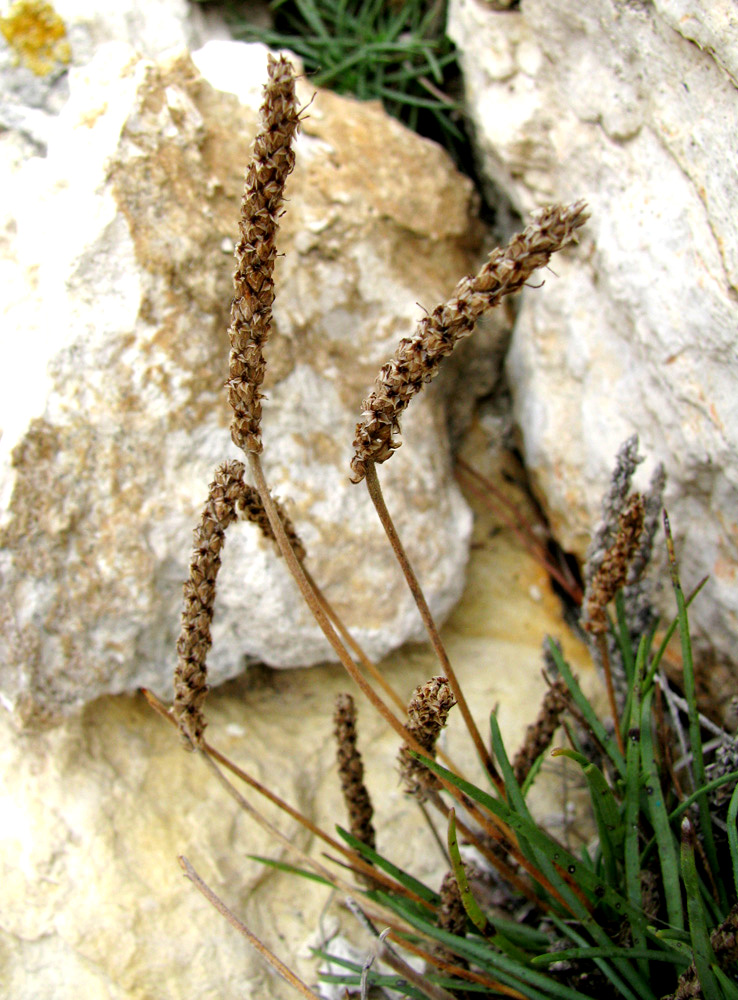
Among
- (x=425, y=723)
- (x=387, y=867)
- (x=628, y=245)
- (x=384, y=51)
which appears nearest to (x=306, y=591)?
(x=425, y=723)

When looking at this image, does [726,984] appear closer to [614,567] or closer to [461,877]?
[461,877]

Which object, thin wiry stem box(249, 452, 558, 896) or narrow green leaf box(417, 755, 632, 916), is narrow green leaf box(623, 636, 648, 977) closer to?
narrow green leaf box(417, 755, 632, 916)

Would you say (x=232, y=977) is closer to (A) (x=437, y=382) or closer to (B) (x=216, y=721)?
Result: (B) (x=216, y=721)

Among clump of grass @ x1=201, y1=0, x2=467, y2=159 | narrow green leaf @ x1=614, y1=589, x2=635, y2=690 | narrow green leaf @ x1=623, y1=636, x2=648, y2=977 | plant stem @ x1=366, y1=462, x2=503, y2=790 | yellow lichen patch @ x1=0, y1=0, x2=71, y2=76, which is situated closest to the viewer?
plant stem @ x1=366, y1=462, x2=503, y2=790

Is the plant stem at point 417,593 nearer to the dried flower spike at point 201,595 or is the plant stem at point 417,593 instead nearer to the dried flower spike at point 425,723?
→ the dried flower spike at point 425,723

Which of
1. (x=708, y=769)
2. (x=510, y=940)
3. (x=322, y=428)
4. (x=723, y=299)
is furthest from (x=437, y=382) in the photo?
(x=510, y=940)

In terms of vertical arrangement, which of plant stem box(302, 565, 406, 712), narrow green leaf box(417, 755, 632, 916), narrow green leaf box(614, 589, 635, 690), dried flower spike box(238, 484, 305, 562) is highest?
narrow green leaf box(614, 589, 635, 690)

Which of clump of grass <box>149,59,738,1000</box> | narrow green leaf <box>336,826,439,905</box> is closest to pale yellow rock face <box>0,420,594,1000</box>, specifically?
clump of grass <box>149,59,738,1000</box>

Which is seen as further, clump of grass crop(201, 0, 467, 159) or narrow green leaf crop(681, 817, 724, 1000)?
clump of grass crop(201, 0, 467, 159)

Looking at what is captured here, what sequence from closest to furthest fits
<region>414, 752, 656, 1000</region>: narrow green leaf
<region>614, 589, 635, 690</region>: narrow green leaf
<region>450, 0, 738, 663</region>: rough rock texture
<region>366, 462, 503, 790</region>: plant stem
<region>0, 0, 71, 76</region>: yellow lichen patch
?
1. <region>366, 462, 503, 790</region>: plant stem
2. <region>414, 752, 656, 1000</region>: narrow green leaf
3. <region>450, 0, 738, 663</region>: rough rock texture
4. <region>614, 589, 635, 690</region>: narrow green leaf
5. <region>0, 0, 71, 76</region>: yellow lichen patch
